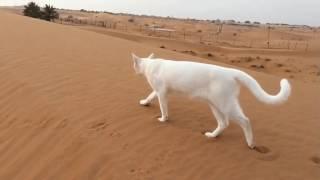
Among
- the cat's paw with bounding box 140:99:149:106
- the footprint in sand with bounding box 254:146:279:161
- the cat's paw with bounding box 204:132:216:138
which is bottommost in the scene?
the footprint in sand with bounding box 254:146:279:161

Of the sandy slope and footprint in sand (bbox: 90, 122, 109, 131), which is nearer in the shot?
the sandy slope

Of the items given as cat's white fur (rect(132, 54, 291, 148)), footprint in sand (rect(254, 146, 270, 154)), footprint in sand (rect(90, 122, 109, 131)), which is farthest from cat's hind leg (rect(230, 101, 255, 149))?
footprint in sand (rect(90, 122, 109, 131))

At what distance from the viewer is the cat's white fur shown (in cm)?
514

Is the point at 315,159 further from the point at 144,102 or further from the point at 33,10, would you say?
the point at 33,10

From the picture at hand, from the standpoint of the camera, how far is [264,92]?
5.14m

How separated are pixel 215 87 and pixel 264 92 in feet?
1.85

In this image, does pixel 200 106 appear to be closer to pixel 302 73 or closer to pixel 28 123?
pixel 28 123

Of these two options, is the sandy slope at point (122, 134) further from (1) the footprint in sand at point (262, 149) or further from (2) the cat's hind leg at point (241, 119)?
(2) the cat's hind leg at point (241, 119)

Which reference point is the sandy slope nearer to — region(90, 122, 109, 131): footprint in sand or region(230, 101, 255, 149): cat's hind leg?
region(90, 122, 109, 131): footprint in sand

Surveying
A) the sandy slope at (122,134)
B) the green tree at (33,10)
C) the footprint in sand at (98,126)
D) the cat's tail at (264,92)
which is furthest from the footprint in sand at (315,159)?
the green tree at (33,10)

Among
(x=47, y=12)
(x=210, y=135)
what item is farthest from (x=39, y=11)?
(x=210, y=135)

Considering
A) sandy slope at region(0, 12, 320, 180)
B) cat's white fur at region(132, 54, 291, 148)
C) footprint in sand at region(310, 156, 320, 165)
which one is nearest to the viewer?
sandy slope at region(0, 12, 320, 180)

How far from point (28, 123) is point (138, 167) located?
1946mm

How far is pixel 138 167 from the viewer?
194 inches
